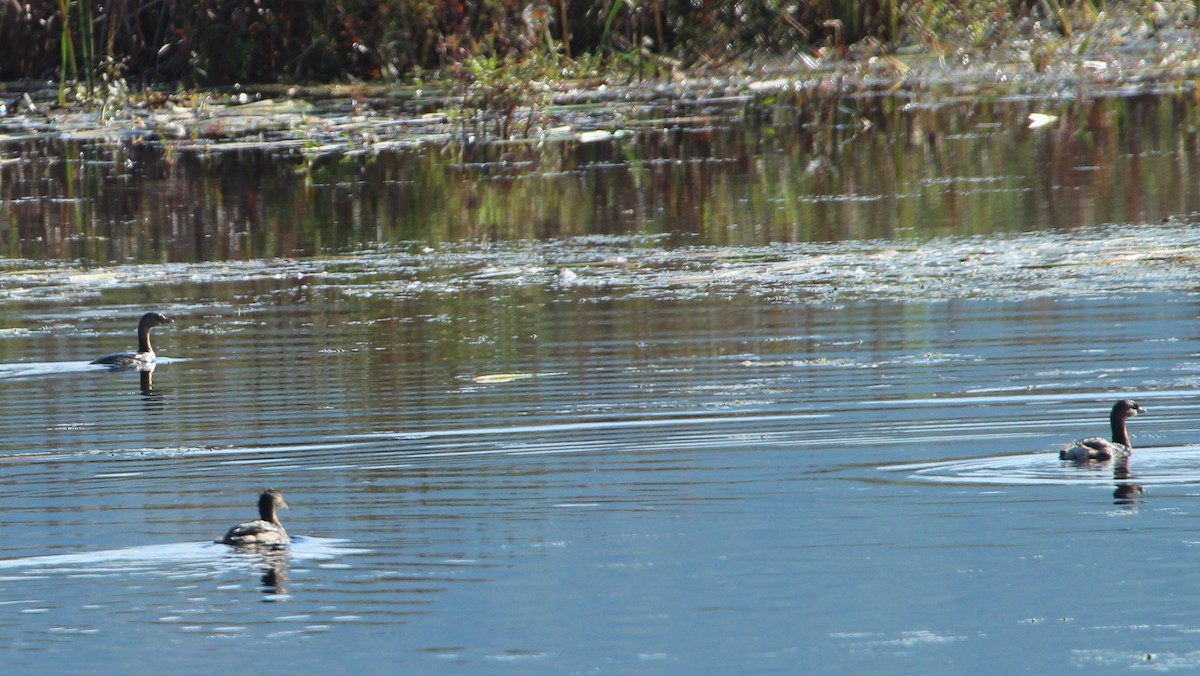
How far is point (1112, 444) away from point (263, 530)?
115 inches

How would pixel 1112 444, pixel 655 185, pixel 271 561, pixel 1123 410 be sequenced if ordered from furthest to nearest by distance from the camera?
1. pixel 655 185
2. pixel 1123 410
3. pixel 1112 444
4. pixel 271 561

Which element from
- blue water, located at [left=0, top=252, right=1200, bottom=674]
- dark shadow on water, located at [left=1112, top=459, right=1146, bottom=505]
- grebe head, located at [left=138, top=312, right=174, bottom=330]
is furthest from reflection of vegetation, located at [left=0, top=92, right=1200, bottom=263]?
dark shadow on water, located at [left=1112, top=459, right=1146, bottom=505]

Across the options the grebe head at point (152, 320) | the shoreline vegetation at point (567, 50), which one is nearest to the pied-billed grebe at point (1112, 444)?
the grebe head at point (152, 320)

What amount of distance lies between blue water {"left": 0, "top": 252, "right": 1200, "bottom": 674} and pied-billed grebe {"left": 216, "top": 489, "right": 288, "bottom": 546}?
10cm

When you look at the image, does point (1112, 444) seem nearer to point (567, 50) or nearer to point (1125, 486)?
point (1125, 486)

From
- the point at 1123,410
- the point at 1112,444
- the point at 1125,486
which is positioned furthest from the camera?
the point at 1123,410

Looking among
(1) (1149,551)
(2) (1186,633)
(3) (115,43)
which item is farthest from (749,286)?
(3) (115,43)

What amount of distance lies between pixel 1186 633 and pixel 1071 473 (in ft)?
5.76

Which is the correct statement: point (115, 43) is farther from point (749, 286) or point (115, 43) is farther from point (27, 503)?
point (27, 503)

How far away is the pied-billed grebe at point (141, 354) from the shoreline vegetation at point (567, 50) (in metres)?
12.4

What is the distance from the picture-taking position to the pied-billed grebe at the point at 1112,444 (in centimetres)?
727

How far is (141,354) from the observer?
34.1 feet

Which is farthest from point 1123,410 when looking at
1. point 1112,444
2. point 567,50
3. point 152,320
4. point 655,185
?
point 567,50

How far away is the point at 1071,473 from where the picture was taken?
288 inches
